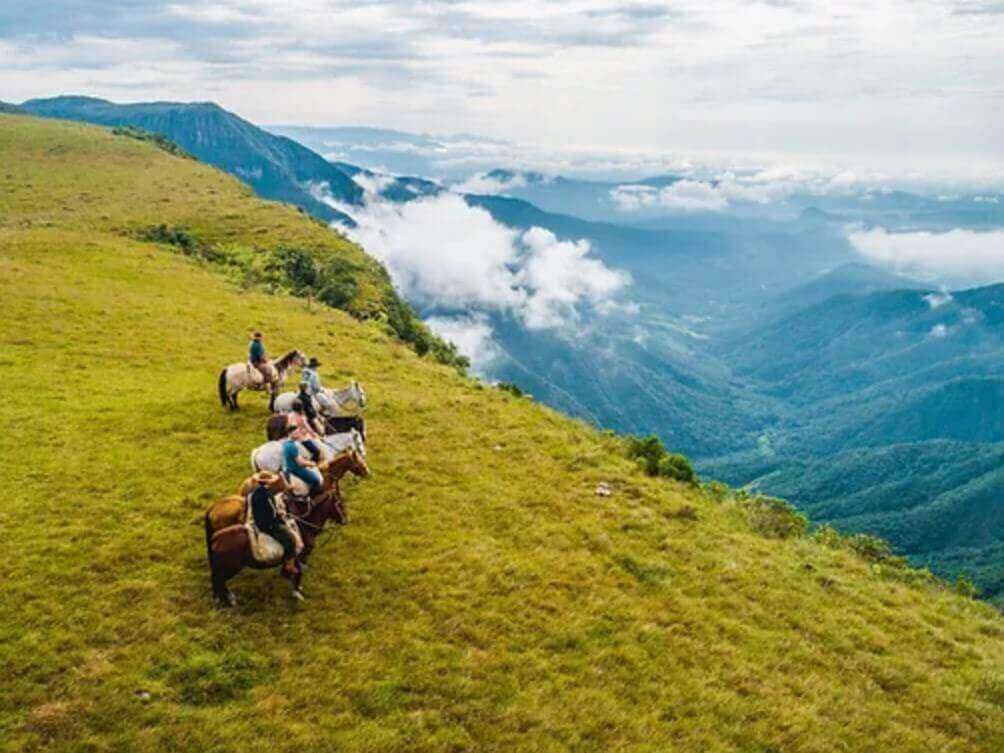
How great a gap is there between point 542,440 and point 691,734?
1420 centimetres

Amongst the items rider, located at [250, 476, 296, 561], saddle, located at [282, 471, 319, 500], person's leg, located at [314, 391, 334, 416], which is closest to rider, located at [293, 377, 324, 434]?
person's leg, located at [314, 391, 334, 416]

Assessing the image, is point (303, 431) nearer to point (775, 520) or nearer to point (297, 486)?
point (297, 486)

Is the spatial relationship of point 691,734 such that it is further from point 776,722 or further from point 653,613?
point 653,613

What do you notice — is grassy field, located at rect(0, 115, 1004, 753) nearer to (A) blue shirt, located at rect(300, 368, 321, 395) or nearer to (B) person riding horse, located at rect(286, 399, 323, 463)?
(B) person riding horse, located at rect(286, 399, 323, 463)

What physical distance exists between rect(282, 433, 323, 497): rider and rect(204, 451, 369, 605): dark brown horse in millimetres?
281

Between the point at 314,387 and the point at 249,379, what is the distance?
3.17m

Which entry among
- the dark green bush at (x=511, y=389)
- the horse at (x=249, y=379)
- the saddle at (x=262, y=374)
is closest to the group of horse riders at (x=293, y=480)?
the saddle at (x=262, y=374)

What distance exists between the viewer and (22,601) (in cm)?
1288

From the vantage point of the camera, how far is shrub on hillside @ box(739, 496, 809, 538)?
21406 millimetres

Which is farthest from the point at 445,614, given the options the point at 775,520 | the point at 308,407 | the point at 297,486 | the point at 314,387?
the point at 775,520

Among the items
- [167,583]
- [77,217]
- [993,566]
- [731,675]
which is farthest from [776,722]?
[993,566]

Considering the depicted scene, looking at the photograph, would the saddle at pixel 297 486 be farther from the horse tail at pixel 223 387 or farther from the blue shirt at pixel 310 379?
the horse tail at pixel 223 387

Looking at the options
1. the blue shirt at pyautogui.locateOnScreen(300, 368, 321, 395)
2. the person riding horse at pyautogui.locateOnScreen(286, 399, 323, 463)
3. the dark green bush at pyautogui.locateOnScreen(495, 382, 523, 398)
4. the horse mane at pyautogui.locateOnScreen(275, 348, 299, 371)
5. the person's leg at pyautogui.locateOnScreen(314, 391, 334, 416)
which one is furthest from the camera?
the dark green bush at pyautogui.locateOnScreen(495, 382, 523, 398)

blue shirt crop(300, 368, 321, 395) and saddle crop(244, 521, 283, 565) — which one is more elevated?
blue shirt crop(300, 368, 321, 395)
